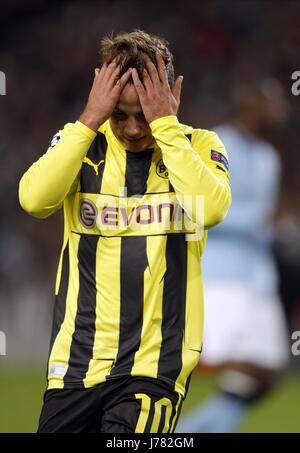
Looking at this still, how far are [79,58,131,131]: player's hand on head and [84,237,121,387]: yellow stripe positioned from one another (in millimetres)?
448

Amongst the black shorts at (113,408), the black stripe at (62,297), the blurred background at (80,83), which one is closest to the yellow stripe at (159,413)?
the black shorts at (113,408)

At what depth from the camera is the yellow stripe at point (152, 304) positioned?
3695 mm

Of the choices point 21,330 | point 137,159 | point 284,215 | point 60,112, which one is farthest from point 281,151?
point 137,159

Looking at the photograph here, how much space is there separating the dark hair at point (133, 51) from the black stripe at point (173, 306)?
0.63 meters

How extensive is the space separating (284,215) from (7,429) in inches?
211

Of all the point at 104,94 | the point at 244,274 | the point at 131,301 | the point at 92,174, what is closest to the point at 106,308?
the point at 131,301

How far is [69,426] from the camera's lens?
3684mm

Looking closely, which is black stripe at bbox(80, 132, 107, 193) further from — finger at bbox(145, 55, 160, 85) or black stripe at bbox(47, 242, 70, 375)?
finger at bbox(145, 55, 160, 85)

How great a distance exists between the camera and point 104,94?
364 cm

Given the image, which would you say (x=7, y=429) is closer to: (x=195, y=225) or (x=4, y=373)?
(x=4, y=373)

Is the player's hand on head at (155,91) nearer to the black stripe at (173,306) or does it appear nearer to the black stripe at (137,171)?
the black stripe at (137,171)

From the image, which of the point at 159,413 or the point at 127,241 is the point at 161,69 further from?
the point at 159,413

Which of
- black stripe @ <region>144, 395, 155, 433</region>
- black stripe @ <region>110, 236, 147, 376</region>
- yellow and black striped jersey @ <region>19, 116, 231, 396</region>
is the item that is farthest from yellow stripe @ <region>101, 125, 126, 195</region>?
black stripe @ <region>144, 395, 155, 433</region>

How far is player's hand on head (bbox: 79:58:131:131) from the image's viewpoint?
3635mm
